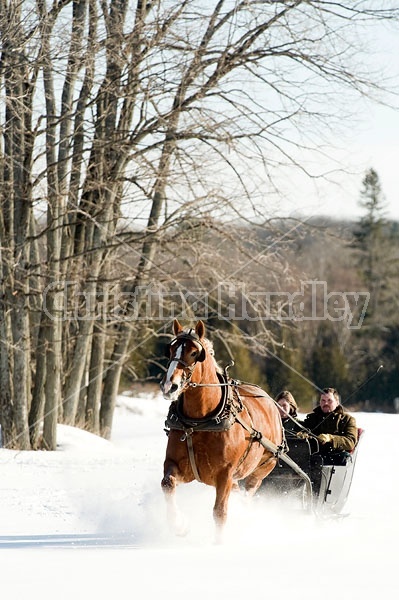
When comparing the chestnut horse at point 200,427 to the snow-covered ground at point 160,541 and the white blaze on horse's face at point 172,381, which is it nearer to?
the white blaze on horse's face at point 172,381

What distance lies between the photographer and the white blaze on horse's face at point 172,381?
7.74 m

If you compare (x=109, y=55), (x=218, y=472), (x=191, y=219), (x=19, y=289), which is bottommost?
(x=218, y=472)

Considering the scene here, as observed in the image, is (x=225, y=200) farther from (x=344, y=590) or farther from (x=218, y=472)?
(x=344, y=590)

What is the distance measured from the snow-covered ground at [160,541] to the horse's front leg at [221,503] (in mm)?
150

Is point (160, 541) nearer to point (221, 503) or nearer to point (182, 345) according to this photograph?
point (221, 503)

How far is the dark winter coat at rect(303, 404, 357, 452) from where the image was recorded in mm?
10109

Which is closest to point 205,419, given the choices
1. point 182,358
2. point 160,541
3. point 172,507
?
point 182,358

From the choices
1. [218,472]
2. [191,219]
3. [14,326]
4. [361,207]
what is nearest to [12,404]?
[14,326]

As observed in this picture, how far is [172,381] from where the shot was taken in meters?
7.80

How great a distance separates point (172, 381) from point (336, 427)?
3095 mm

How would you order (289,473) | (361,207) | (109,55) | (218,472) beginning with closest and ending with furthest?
(218,472), (289,473), (109,55), (361,207)

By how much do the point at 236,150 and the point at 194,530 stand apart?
837 cm

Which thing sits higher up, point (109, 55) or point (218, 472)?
point (109, 55)

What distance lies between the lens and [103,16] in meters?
16.6
